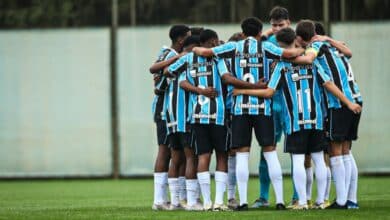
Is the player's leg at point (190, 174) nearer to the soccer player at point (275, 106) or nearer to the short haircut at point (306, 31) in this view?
the soccer player at point (275, 106)

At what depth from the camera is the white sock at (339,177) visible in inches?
485

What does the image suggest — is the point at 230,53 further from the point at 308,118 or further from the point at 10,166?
the point at 10,166

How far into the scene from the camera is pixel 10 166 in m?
21.5

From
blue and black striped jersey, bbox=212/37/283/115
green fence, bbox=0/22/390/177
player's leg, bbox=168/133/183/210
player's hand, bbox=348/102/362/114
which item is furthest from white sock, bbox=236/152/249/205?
green fence, bbox=0/22/390/177

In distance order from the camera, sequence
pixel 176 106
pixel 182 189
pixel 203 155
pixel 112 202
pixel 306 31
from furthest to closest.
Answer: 1. pixel 112 202
2. pixel 182 189
3. pixel 176 106
4. pixel 306 31
5. pixel 203 155

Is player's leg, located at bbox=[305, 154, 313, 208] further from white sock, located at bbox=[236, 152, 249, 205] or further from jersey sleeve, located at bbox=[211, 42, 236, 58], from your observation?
jersey sleeve, located at bbox=[211, 42, 236, 58]

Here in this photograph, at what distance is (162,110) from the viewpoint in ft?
42.8

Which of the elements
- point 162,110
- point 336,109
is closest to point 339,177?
point 336,109

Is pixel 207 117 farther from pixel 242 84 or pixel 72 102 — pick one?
pixel 72 102

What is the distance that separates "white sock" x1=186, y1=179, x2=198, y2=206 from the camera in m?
12.5

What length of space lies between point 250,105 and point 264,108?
0.51 ft

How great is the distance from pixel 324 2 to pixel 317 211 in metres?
9.57

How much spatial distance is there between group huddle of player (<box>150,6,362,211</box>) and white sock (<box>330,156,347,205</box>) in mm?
11

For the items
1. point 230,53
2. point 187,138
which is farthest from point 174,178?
point 230,53
